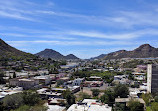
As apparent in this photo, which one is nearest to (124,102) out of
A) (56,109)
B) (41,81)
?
(56,109)

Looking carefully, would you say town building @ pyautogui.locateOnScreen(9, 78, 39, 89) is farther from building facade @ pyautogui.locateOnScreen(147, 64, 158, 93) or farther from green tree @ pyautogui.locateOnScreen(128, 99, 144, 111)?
building facade @ pyautogui.locateOnScreen(147, 64, 158, 93)

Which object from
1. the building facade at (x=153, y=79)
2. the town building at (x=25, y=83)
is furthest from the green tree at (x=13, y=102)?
the building facade at (x=153, y=79)

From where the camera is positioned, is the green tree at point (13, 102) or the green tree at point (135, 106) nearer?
the green tree at point (135, 106)

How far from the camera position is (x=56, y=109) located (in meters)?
17.3

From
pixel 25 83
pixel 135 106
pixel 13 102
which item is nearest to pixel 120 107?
pixel 135 106

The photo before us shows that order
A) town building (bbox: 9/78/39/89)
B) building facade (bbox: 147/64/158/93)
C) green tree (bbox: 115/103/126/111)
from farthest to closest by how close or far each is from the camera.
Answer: town building (bbox: 9/78/39/89)
building facade (bbox: 147/64/158/93)
green tree (bbox: 115/103/126/111)

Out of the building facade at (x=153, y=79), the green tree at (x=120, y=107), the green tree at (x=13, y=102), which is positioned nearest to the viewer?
the green tree at (x=120, y=107)

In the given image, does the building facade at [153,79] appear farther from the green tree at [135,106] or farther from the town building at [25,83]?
the town building at [25,83]

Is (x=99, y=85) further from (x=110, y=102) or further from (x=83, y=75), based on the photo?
(x=110, y=102)

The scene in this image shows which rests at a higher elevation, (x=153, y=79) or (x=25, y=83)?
(x=153, y=79)

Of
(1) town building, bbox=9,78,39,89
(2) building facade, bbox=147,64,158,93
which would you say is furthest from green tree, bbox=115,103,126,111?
(1) town building, bbox=9,78,39,89

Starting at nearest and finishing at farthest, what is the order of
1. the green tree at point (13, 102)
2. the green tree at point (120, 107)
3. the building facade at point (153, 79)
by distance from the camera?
the green tree at point (120, 107) < the green tree at point (13, 102) < the building facade at point (153, 79)

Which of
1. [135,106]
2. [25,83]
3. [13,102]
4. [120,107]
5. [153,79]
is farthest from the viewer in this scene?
[25,83]

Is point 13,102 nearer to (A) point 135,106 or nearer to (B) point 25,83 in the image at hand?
(B) point 25,83
